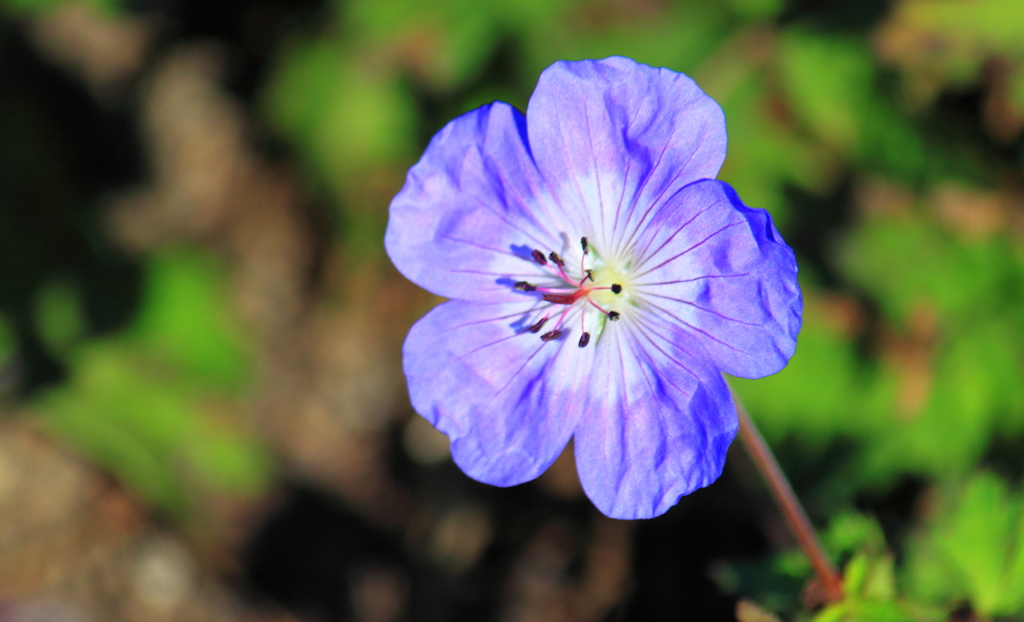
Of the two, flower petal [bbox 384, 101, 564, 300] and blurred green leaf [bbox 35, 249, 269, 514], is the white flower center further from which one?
blurred green leaf [bbox 35, 249, 269, 514]

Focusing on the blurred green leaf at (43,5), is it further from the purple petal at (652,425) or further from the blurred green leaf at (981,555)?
the blurred green leaf at (981,555)

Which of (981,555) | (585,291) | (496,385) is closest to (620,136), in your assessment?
(585,291)

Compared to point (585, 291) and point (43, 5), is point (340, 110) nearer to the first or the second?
point (43, 5)

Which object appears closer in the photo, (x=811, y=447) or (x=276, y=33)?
(x=811, y=447)

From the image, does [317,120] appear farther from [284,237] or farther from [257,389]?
[257,389]

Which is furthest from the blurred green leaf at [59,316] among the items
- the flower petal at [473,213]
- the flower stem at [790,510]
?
the flower stem at [790,510]

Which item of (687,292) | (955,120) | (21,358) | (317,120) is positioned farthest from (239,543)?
(955,120)
